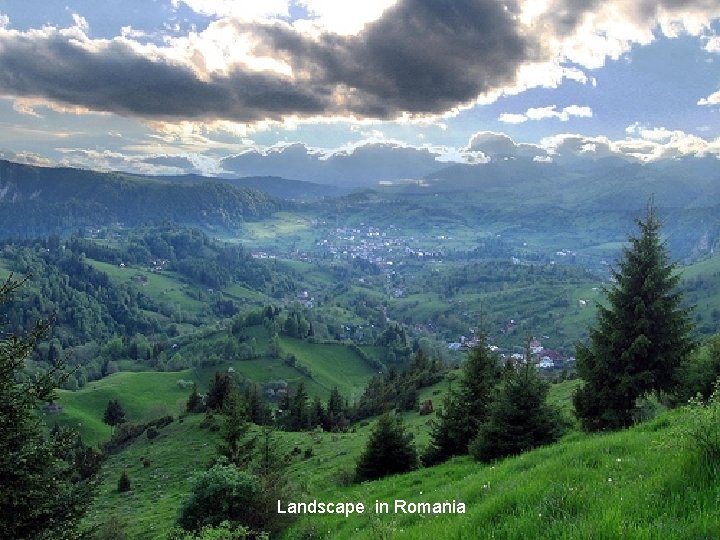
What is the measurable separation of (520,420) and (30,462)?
1887 cm

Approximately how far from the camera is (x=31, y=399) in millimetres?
14367

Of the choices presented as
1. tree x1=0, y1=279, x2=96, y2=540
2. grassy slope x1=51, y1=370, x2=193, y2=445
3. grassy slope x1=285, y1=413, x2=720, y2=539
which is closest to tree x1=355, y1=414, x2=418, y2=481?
grassy slope x1=285, y1=413, x2=720, y2=539

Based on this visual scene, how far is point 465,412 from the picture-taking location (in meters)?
30.4

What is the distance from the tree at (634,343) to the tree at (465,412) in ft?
18.5

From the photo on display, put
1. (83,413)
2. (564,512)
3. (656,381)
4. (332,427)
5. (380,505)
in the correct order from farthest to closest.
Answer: (83,413), (332,427), (656,381), (380,505), (564,512)

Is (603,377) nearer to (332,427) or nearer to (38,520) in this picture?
(38,520)

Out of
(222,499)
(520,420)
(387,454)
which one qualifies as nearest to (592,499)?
(520,420)

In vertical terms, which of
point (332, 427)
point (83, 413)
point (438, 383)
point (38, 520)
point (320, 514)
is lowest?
point (83, 413)

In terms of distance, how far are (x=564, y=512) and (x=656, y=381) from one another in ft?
65.2

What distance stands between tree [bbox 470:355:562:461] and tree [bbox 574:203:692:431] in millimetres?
4164

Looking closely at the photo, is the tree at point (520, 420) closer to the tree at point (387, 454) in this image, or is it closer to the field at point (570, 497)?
the field at point (570, 497)

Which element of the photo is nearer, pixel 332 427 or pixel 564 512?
pixel 564 512

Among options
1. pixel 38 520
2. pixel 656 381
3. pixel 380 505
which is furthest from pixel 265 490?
pixel 656 381

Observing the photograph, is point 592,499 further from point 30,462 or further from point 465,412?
point 465,412
